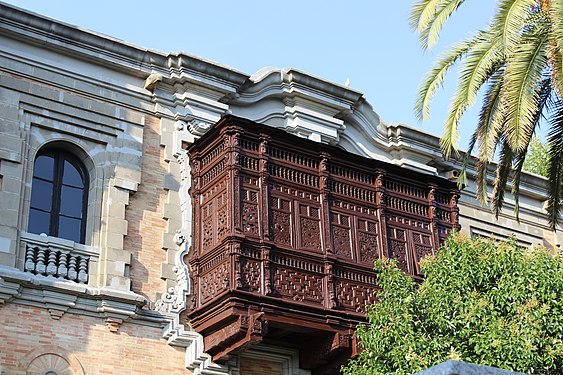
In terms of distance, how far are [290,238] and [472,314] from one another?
141 inches

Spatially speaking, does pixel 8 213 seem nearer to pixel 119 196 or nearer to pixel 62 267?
pixel 62 267

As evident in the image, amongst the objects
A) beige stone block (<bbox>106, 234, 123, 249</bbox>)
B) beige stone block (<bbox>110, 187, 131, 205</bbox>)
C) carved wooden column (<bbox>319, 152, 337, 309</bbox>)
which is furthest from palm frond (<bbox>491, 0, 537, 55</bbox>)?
beige stone block (<bbox>106, 234, 123, 249</bbox>)

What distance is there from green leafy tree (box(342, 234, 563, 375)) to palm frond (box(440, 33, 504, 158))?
2.09 m

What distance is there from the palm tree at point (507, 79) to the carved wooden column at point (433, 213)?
1165 mm

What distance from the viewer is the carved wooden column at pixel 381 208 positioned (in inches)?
642

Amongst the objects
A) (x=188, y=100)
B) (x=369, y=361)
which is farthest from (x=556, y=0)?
(x=188, y=100)

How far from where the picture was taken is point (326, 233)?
1568 cm

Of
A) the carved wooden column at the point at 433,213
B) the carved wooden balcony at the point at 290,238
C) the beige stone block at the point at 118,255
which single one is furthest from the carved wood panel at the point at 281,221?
the carved wooden column at the point at 433,213

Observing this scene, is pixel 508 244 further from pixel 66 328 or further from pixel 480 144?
pixel 66 328

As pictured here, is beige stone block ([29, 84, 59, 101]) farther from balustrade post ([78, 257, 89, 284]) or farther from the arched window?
balustrade post ([78, 257, 89, 284])

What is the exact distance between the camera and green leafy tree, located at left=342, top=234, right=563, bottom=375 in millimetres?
12414

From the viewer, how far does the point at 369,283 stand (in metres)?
15.9

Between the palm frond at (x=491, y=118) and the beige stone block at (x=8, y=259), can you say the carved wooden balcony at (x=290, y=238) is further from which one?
the beige stone block at (x=8, y=259)

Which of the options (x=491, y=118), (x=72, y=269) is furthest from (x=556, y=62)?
(x=72, y=269)
